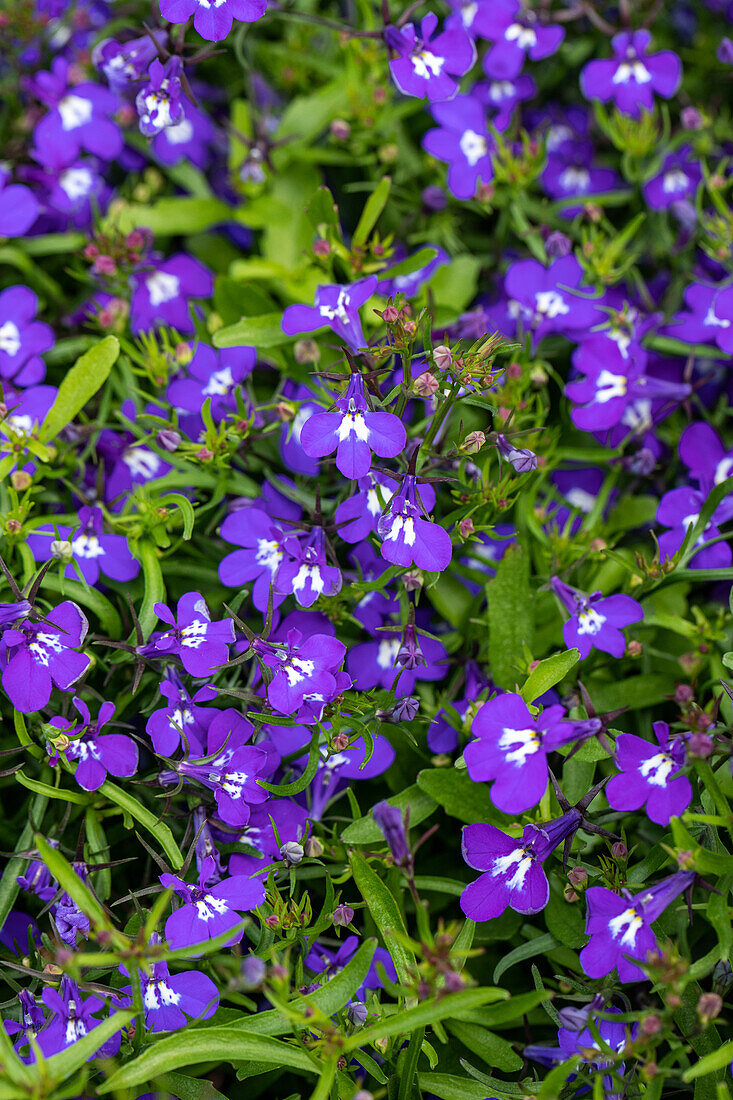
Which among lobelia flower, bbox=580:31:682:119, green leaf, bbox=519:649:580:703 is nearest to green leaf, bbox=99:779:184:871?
green leaf, bbox=519:649:580:703

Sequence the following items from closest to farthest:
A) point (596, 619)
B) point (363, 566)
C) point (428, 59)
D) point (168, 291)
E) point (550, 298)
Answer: point (596, 619), point (363, 566), point (428, 59), point (550, 298), point (168, 291)

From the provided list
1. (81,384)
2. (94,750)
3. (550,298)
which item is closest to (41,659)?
(94,750)

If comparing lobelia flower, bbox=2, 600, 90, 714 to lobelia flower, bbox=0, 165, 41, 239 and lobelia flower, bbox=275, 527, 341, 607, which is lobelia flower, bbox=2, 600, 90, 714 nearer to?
lobelia flower, bbox=275, 527, 341, 607

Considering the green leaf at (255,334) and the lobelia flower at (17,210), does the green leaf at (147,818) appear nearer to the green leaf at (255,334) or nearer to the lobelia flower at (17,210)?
the green leaf at (255,334)

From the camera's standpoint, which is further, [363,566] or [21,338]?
[21,338]

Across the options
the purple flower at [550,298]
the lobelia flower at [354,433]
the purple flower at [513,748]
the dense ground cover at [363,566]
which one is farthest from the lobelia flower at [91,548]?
the purple flower at [550,298]

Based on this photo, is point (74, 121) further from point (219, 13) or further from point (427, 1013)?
point (427, 1013)

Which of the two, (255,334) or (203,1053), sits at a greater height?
(255,334)

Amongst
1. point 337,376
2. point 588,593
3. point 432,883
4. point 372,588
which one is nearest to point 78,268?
point 337,376
